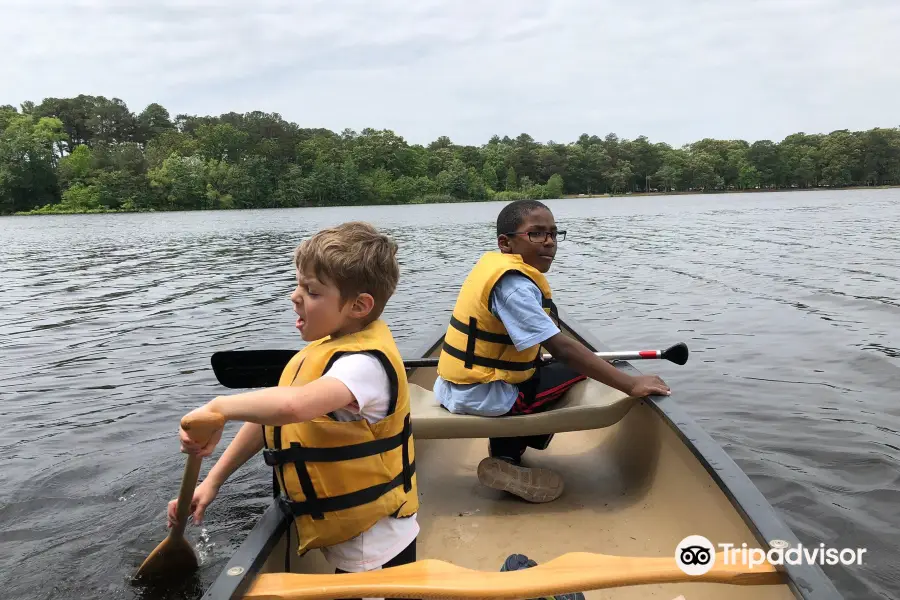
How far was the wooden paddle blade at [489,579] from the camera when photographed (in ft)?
5.23

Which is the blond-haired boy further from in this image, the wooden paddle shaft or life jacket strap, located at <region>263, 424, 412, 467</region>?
the wooden paddle shaft

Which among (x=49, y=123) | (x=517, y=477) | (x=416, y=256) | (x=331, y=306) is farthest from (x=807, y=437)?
(x=49, y=123)

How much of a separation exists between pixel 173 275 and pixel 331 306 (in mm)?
15590

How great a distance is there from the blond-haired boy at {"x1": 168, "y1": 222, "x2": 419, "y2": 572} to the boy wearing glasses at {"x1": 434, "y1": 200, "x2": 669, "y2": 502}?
121 cm

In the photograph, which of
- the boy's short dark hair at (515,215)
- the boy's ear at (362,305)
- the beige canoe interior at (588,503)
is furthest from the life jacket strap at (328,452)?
the boy's short dark hair at (515,215)

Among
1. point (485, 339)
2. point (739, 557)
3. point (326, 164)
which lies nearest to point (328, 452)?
point (739, 557)

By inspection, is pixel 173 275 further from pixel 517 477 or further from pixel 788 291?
pixel 517 477

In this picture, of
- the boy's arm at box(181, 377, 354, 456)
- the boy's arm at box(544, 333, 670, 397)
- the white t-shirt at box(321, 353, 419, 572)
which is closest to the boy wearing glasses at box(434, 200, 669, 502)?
the boy's arm at box(544, 333, 670, 397)

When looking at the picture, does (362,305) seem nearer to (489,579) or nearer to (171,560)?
(489,579)

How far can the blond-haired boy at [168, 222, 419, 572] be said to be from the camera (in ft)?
5.76

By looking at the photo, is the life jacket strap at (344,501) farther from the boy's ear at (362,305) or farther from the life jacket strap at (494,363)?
the life jacket strap at (494,363)

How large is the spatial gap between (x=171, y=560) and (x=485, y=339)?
64.9 inches

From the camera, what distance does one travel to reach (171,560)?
2.83 metres

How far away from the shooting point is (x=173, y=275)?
16.0 m
